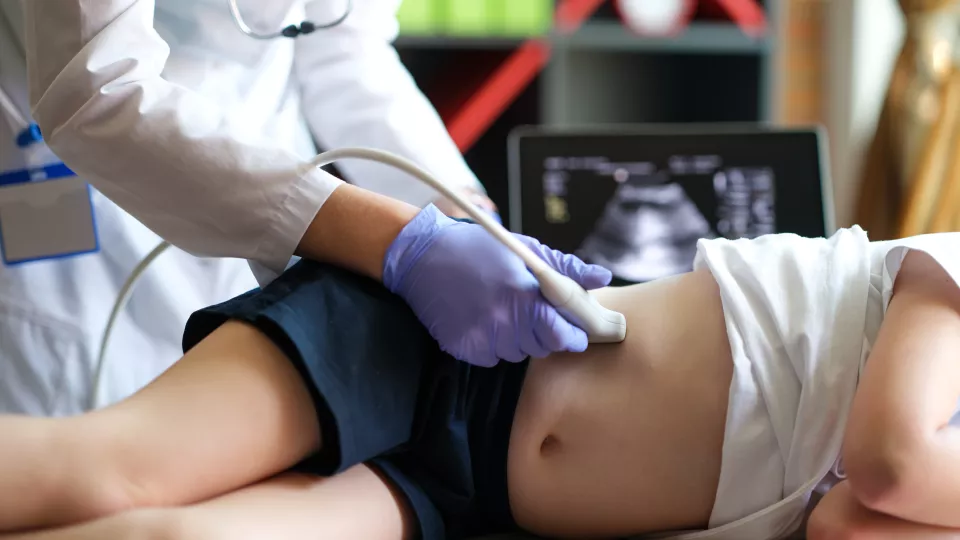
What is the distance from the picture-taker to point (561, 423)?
790mm

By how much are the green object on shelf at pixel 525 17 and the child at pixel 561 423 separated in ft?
5.09

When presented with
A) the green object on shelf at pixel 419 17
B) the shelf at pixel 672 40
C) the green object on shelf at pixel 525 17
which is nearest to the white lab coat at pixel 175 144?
the green object on shelf at pixel 419 17

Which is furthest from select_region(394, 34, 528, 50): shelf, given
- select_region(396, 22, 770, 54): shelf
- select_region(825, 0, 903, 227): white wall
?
select_region(825, 0, 903, 227): white wall

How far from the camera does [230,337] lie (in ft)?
2.32

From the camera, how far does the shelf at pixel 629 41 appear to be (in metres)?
2.30

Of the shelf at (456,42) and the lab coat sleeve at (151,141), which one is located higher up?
the shelf at (456,42)

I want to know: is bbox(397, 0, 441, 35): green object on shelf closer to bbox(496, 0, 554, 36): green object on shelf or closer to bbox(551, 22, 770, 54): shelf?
bbox(496, 0, 554, 36): green object on shelf

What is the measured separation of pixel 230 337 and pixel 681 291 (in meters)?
0.41

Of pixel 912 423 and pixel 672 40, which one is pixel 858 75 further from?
pixel 912 423

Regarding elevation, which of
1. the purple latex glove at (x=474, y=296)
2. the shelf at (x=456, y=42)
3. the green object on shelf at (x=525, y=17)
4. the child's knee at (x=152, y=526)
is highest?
the green object on shelf at (x=525, y=17)

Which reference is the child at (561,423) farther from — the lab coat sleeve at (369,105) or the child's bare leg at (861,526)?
the lab coat sleeve at (369,105)

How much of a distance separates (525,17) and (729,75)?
0.68 meters

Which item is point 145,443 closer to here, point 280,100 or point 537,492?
point 537,492

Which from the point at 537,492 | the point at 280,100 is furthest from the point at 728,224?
the point at 537,492
